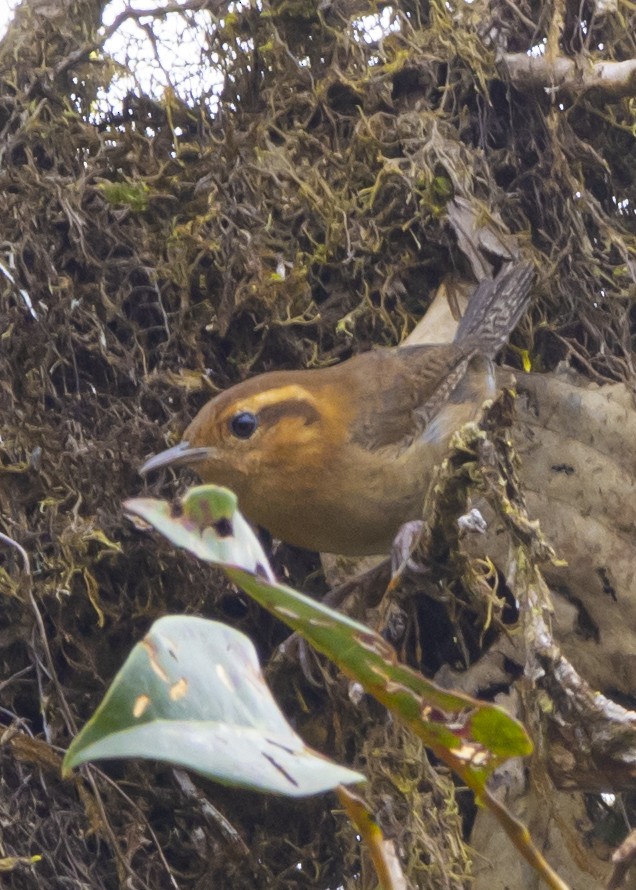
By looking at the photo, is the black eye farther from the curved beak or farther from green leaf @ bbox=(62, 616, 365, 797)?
green leaf @ bbox=(62, 616, 365, 797)

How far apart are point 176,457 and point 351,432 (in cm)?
63

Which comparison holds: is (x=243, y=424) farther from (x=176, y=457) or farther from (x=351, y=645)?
(x=351, y=645)

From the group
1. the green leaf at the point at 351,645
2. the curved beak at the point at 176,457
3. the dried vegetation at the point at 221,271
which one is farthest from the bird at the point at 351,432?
the green leaf at the point at 351,645

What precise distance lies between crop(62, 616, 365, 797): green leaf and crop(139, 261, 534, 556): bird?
1.67 m

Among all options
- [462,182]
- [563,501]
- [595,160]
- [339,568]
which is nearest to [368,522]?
[339,568]

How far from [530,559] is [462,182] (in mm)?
1453

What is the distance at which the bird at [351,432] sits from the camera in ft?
9.23

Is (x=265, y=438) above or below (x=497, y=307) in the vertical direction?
below

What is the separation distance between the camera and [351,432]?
3105 mm

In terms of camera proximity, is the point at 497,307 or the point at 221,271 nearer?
the point at 497,307

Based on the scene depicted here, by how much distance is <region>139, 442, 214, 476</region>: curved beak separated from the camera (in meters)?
2.62

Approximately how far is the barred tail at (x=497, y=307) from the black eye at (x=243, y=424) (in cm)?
67

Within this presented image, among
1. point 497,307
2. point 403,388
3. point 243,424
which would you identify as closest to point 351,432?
point 403,388

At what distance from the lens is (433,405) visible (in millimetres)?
3264
